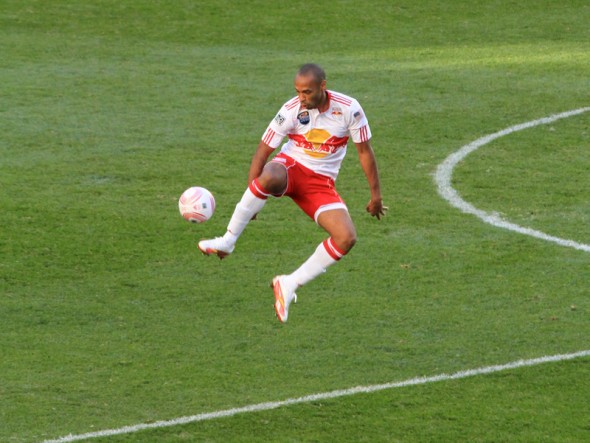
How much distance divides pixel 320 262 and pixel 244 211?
74 centimetres

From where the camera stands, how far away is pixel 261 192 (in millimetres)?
9867

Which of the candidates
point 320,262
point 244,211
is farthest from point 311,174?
point 320,262

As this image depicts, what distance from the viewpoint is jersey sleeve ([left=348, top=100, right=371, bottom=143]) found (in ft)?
32.6

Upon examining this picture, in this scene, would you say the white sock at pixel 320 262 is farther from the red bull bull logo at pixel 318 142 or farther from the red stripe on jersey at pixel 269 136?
the red stripe on jersey at pixel 269 136

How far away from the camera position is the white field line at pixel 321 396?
339 inches

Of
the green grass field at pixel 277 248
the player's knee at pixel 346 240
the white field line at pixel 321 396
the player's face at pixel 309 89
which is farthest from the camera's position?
the player's knee at pixel 346 240

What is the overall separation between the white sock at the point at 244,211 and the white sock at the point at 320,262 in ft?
1.91

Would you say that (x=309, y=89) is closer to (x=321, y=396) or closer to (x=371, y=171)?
(x=371, y=171)

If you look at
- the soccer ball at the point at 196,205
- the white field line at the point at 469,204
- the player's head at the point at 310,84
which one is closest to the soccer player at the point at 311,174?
the player's head at the point at 310,84

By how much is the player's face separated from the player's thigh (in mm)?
899

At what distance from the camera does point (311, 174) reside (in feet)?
33.0

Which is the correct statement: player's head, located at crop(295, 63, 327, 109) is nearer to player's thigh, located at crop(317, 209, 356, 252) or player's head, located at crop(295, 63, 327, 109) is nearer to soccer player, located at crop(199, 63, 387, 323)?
soccer player, located at crop(199, 63, 387, 323)

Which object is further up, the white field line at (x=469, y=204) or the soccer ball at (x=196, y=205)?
the soccer ball at (x=196, y=205)

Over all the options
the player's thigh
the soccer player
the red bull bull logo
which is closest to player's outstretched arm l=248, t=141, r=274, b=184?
the soccer player
